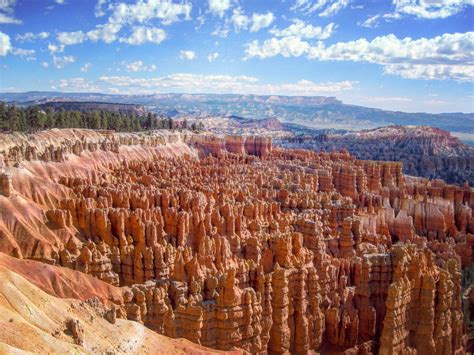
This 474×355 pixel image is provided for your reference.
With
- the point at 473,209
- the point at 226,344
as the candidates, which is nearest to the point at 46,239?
the point at 226,344

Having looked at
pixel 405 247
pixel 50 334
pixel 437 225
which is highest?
pixel 50 334

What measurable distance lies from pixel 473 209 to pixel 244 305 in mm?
44980

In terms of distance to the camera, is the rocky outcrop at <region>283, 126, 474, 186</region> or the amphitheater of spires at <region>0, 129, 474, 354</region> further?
the rocky outcrop at <region>283, 126, 474, 186</region>

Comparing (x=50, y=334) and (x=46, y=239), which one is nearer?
(x=50, y=334)

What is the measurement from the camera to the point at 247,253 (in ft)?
115

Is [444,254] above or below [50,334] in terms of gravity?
below

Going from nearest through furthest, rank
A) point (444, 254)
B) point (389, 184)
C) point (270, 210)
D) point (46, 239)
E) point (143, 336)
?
point (143, 336) < point (46, 239) < point (444, 254) < point (270, 210) < point (389, 184)

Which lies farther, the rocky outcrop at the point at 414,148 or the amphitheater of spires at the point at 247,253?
the rocky outcrop at the point at 414,148

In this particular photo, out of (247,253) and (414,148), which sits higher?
(414,148)

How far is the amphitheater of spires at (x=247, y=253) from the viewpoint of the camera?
25156mm

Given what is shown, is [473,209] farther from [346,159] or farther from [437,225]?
[346,159]

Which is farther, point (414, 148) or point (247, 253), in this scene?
point (414, 148)

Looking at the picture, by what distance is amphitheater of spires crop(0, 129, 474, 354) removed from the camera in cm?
2516

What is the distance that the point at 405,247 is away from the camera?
3403cm
